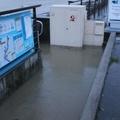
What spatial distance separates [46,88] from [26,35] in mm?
1337

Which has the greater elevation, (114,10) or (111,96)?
(114,10)

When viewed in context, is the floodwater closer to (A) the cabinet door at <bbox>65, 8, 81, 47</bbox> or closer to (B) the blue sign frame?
(B) the blue sign frame

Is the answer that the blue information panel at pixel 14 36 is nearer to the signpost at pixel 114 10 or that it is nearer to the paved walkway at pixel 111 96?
the paved walkway at pixel 111 96

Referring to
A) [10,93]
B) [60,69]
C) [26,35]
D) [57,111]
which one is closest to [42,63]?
[60,69]

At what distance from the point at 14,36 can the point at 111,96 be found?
2.37m

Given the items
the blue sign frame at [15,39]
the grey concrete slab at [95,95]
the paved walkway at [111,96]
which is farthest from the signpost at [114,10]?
the blue sign frame at [15,39]

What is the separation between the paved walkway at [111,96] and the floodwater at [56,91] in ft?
1.78

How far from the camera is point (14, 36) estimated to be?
5184mm

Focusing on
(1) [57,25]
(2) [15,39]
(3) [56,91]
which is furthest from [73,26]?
(3) [56,91]

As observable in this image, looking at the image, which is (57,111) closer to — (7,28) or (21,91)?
(21,91)

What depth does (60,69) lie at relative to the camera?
6531mm

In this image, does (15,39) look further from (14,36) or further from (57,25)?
(57,25)

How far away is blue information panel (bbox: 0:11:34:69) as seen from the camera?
189 inches

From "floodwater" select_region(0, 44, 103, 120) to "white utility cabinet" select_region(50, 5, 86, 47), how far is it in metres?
0.89
